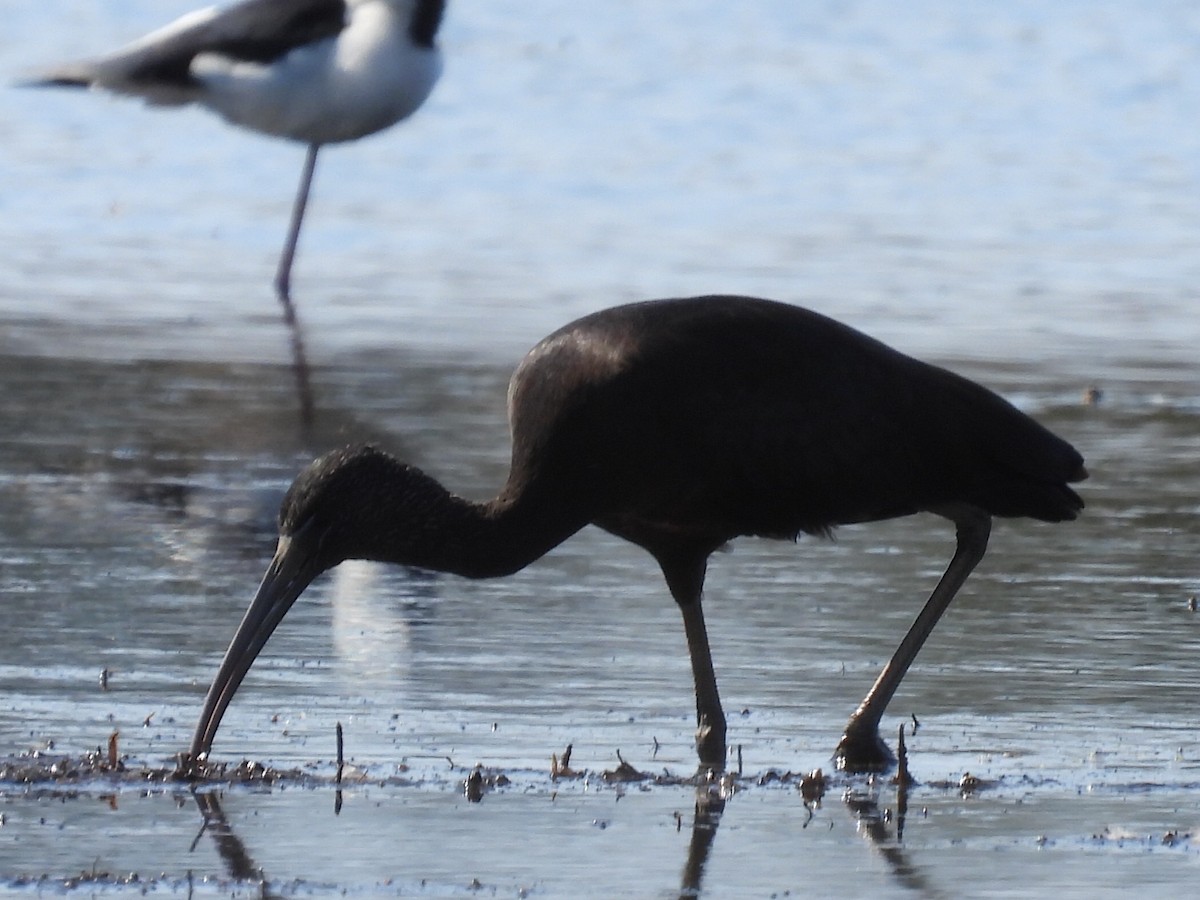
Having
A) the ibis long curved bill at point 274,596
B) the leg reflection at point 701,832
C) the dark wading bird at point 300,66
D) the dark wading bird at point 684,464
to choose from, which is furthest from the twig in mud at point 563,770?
the dark wading bird at point 300,66

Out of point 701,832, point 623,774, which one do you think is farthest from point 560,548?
point 701,832

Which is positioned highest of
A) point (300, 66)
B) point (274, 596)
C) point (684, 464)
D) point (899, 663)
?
point (684, 464)

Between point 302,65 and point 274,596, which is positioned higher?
point 274,596

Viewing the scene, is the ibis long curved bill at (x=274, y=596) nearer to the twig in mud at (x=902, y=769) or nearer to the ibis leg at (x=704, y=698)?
the ibis leg at (x=704, y=698)

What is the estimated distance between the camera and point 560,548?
7305 millimetres

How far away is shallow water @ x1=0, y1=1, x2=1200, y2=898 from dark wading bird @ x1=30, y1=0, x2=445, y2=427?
0.71 metres

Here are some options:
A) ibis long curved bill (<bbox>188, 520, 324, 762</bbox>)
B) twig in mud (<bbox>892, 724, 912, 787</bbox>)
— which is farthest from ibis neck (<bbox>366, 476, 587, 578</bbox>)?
twig in mud (<bbox>892, 724, 912, 787</bbox>)

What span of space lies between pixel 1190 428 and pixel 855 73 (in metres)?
14.8

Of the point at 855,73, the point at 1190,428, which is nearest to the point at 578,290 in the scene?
the point at 1190,428

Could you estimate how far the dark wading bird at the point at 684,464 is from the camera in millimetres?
5410

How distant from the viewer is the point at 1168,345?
441 inches

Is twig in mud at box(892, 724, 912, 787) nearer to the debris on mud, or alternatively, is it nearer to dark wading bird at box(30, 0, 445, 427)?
the debris on mud

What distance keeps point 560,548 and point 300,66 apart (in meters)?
6.15

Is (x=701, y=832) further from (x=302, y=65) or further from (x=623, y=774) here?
(x=302, y=65)
